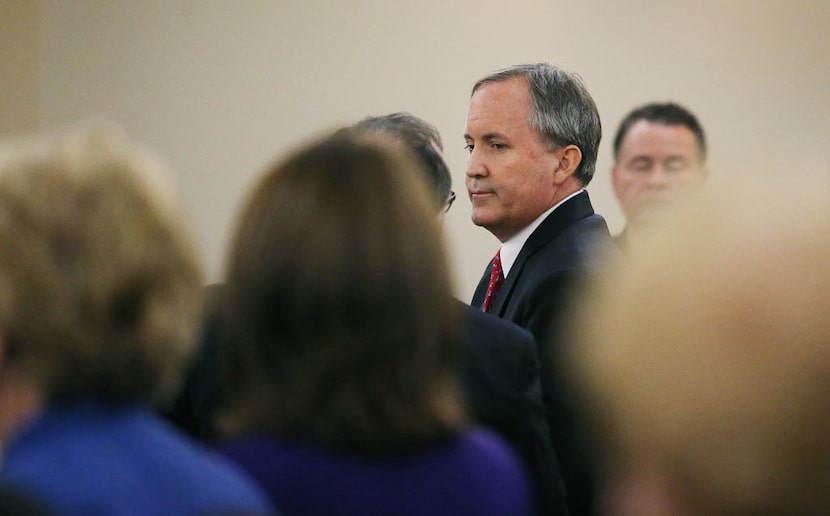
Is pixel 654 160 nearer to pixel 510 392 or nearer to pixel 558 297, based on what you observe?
pixel 558 297

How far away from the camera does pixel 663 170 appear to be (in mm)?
3873

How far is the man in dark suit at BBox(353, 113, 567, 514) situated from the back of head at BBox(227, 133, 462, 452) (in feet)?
2.11

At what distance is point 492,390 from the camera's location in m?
1.99

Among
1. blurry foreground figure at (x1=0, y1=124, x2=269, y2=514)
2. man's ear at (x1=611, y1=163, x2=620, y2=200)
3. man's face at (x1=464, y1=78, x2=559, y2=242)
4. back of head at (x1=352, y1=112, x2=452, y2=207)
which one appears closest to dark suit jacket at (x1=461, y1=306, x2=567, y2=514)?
back of head at (x1=352, y1=112, x2=452, y2=207)

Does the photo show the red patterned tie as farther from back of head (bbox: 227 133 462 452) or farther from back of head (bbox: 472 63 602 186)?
back of head (bbox: 227 133 462 452)

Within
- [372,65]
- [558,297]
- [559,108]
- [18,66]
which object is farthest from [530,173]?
[18,66]

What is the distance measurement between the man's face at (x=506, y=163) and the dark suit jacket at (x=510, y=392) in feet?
3.45

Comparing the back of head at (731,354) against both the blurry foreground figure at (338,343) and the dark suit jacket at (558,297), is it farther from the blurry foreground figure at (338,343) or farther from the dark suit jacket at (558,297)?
the dark suit jacket at (558,297)

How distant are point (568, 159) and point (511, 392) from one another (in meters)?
1.31

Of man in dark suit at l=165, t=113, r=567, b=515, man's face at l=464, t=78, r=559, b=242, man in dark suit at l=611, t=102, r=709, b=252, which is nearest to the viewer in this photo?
man in dark suit at l=165, t=113, r=567, b=515

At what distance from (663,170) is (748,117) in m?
1.78

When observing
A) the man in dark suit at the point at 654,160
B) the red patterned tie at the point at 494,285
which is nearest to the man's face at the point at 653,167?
the man in dark suit at the point at 654,160

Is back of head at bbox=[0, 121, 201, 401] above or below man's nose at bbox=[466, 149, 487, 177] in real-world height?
above

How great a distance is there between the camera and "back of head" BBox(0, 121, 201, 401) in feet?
3.65
